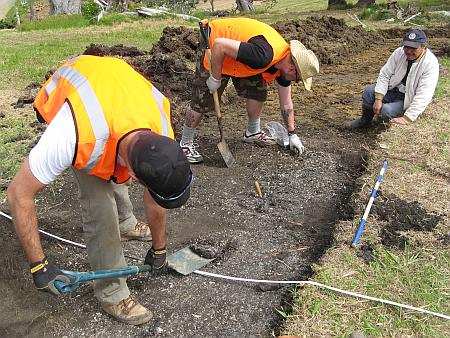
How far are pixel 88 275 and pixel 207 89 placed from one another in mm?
2294

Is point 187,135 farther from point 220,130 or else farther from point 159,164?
point 159,164

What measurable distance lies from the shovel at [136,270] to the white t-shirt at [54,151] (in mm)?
516

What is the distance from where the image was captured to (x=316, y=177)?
427 centimetres

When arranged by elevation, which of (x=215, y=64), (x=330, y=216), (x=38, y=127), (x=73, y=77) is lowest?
(x=330, y=216)

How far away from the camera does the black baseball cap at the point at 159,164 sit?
1.89m

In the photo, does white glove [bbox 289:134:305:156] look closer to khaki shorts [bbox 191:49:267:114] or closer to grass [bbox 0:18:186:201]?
khaki shorts [bbox 191:49:267:114]

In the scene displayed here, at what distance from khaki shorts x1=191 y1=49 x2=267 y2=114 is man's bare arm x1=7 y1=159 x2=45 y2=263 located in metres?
2.40

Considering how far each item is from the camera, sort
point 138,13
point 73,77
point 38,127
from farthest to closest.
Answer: point 138,13, point 38,127, point 73,77

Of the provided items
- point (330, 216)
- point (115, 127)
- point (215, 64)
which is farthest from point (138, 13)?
point (115, 127)

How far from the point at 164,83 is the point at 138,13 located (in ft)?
25.6

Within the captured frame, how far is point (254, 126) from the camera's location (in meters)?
4.80

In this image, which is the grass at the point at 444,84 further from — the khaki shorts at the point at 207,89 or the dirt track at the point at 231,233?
the khaki shorts at the point at 207,89

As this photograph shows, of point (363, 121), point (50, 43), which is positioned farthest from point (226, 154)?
point (50, 43)

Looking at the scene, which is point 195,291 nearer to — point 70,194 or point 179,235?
point 179,235
